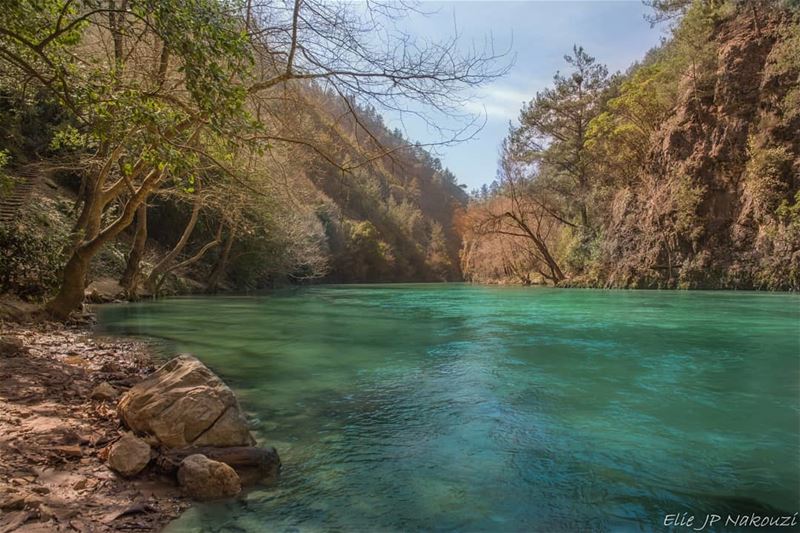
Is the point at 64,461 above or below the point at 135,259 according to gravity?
below

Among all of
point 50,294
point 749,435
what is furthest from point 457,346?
point 50,294

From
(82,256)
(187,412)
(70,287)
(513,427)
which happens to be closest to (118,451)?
(187,412)

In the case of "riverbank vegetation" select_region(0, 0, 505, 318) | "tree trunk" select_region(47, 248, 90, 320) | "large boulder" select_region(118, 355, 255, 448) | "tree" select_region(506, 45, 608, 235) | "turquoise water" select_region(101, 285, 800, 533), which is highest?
"tree" select_region(506, 45, 608, 235)

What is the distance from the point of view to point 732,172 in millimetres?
21953

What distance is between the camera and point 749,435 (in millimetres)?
4195

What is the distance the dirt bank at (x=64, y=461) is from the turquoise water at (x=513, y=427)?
41 cm

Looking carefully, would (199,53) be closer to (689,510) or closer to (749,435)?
(689,510)

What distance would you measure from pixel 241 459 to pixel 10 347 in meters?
4.21

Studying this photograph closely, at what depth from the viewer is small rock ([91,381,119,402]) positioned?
4566mm

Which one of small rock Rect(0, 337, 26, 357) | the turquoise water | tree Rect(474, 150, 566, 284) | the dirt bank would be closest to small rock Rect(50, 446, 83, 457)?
the dirt bank

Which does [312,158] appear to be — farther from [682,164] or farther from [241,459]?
[682,164]

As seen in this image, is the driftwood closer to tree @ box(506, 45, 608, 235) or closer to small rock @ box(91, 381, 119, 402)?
small rock @ box(91, 381, 119, 402)

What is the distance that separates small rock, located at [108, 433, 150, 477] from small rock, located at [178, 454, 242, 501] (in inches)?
11.9

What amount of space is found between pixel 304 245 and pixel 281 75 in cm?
2522
